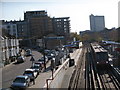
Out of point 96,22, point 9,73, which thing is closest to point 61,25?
point 9,73

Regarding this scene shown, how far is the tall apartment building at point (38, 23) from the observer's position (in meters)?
91.2

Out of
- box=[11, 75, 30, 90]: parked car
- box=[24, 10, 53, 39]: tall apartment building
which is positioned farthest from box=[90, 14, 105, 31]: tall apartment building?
box=[11, 75, 30, 90]: parked car

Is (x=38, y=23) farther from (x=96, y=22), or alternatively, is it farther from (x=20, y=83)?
(x=96, y=22)

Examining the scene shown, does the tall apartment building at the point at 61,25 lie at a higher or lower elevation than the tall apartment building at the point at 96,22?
lower

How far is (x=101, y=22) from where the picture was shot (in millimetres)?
184250

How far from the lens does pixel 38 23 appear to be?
9119 cm

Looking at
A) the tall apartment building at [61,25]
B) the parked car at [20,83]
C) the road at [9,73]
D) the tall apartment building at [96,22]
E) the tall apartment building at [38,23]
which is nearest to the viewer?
the parked car at [20,83]

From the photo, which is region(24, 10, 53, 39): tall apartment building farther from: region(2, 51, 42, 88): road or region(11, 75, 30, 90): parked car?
region(11, 75, 30, 90): parked car

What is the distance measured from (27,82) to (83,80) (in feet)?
17.5

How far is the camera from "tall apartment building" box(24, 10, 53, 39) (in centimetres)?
9119

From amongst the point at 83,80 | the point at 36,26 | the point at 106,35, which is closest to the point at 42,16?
the point at 36,26

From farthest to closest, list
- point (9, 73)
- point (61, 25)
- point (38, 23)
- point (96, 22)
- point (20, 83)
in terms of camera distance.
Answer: point (96, 22)
point (61, 25)
point (38, 23)
point (9, 73)
point (20, 83)

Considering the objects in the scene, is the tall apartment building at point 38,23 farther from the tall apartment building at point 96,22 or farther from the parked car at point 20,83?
the tall apartment building at point 96,22

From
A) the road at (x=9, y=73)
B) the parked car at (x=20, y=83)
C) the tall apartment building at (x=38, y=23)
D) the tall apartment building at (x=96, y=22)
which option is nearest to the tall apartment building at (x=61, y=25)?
the tall apartment building at (x=38, y=23)
